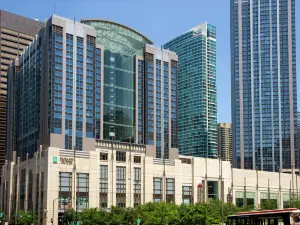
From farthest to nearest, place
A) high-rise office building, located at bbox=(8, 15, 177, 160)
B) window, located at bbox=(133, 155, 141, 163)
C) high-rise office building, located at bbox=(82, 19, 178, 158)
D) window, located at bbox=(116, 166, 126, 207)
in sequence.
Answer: high-rise office building, located at bbox=(82, 19, 178, 158), window, located at bbox=(133, 155, 141, 163), window, located at bbox=(116, 166, 126, 207), high-rise office building, located at bbox=(8, 15, 177, 160)

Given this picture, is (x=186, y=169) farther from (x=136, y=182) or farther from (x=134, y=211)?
(x=134, y=211)

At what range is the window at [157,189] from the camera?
484 feet

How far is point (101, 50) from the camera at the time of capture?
148500 millimetres

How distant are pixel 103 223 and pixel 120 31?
2613 inches

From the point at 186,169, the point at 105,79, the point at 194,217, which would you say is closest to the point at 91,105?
the point at 105,79

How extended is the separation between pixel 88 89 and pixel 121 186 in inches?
1110

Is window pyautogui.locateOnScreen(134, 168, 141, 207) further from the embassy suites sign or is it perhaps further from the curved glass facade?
the embassy suites sign

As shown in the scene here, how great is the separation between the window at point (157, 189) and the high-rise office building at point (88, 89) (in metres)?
10.5

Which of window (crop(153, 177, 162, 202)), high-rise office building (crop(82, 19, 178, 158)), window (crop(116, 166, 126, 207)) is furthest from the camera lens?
high-rise office building (crop(82, 19, 178, 158))

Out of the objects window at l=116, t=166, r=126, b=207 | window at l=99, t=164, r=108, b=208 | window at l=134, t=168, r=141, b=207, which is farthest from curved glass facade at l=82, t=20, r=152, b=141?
window at l=99, t=164, r=108, b=208

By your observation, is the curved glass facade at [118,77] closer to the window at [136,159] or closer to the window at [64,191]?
the window at [136,159]

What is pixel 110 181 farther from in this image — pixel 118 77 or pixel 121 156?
pixel 118 77

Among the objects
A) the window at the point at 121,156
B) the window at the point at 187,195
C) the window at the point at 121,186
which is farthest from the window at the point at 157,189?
the window at the point at 121,156

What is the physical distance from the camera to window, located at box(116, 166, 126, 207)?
14000 centimetres
